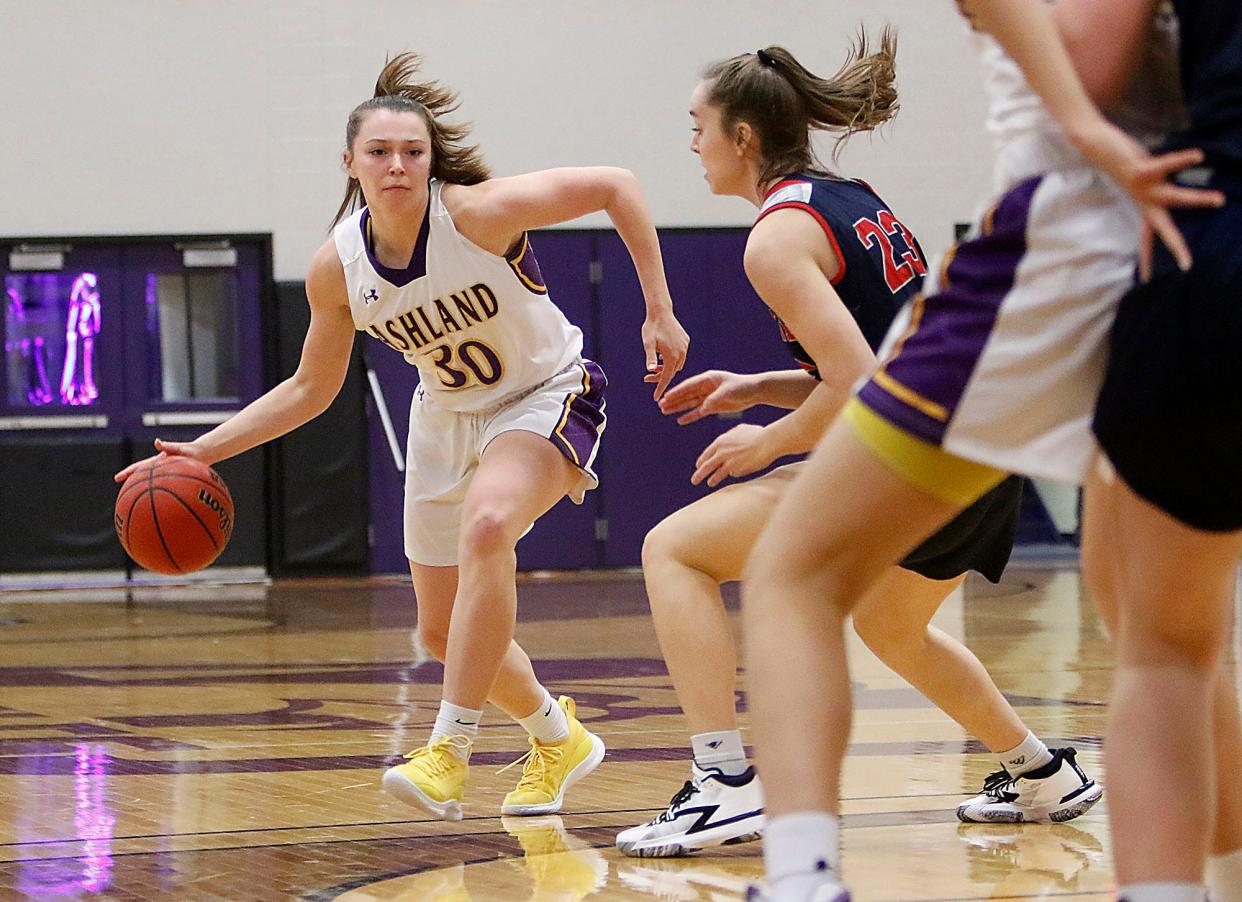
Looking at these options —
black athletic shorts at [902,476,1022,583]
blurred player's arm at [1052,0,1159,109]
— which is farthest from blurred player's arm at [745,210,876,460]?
blurred player's arm at [1052,0,1159,109]

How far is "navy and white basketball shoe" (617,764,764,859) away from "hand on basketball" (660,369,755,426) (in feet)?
2.31

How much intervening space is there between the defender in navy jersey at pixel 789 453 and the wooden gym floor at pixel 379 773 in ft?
0.42

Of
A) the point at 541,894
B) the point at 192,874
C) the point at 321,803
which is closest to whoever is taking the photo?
the point at 541,894

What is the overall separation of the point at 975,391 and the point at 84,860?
223 cm

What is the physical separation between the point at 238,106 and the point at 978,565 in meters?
10.1

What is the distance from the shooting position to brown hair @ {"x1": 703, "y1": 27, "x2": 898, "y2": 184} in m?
3.30

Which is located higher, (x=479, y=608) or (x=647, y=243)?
(x=647, y=243)

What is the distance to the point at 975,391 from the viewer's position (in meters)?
1.74

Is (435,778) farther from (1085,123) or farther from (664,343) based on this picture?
(1085,123)

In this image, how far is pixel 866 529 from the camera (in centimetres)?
184

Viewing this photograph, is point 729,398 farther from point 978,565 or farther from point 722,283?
point 722,283

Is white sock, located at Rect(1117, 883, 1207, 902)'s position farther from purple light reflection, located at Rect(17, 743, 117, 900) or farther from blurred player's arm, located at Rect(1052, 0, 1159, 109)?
purple light reflection, located at Rect(17, 743, 117, 900)

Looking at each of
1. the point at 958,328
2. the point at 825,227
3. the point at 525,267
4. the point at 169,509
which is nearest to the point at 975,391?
the point at 958,328

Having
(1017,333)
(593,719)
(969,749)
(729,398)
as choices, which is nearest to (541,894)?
(729,398)
